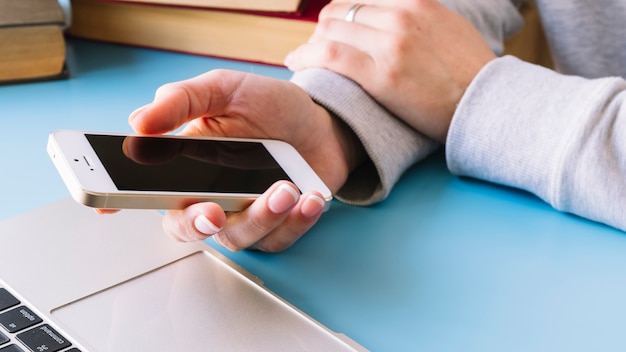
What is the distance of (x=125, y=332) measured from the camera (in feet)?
1.15

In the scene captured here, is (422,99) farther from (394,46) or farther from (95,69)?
(95,69)

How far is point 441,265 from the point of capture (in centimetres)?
45

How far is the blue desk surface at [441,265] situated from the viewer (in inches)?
15.4

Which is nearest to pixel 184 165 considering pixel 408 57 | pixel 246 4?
pixel 408 57

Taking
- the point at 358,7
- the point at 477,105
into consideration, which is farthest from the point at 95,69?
the point at 477,105

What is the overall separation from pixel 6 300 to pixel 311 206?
0.56 feet

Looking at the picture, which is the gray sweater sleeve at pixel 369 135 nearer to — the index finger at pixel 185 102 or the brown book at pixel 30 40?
the index finger at pixel 185 102

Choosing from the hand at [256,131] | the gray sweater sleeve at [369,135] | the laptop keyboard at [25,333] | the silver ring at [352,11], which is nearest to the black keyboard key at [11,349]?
the laptop keyboard at [25,333]

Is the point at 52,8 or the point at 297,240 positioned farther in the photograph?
the point at 52,8

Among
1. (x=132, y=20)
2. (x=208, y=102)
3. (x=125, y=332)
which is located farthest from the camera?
(x=132, y=20)

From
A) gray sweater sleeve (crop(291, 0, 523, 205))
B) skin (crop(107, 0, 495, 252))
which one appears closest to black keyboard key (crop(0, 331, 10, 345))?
skin (crop(107, 0, 495, 252))

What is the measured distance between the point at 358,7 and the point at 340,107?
119mm

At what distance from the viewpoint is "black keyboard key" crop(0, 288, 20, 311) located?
36 centimetres

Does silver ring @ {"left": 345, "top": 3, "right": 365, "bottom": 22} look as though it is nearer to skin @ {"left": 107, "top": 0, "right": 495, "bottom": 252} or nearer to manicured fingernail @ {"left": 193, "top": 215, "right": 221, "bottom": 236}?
skin @ {"left": 107, "top": 0, "right": 495, "bottom": 252}
